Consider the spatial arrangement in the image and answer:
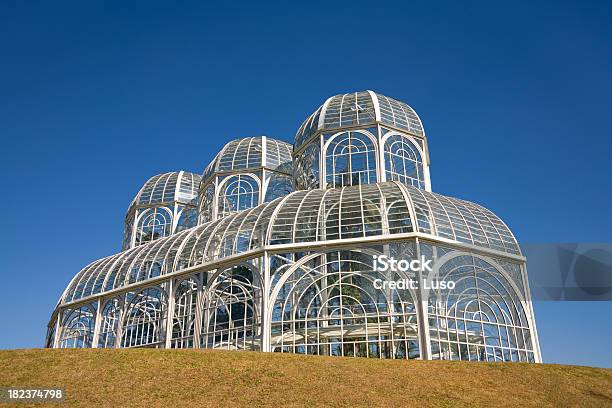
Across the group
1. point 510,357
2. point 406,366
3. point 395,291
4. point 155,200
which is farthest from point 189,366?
point 155,200

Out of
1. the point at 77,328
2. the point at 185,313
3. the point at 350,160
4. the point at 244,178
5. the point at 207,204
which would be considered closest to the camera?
the point at 185,313

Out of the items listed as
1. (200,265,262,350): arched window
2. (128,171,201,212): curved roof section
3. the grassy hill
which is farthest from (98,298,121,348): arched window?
(128,171,201,212): curved roof section

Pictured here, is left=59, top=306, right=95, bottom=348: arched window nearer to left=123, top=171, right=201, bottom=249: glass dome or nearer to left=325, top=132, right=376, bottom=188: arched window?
left=123, top=171, right=201, bottom=249: glass dome

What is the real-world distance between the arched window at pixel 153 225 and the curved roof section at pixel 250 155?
775 cm

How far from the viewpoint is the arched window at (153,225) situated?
54406 mm

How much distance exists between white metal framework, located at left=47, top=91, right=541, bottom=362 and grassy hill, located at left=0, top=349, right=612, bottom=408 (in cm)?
434

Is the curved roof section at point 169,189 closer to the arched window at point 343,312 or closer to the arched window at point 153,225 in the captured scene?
the arched window at point 153,225

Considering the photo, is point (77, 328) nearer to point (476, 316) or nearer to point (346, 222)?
point (346, 222)

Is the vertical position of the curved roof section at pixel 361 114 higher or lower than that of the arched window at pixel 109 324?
higher

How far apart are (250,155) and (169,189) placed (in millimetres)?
12216

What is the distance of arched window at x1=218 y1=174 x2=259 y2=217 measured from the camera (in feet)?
153

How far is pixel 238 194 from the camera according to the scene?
4728cm

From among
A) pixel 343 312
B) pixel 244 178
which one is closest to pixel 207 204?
pixel 244 178

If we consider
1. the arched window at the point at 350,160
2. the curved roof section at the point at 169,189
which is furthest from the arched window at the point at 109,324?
Result: the curved roof section at the point at 169,189
